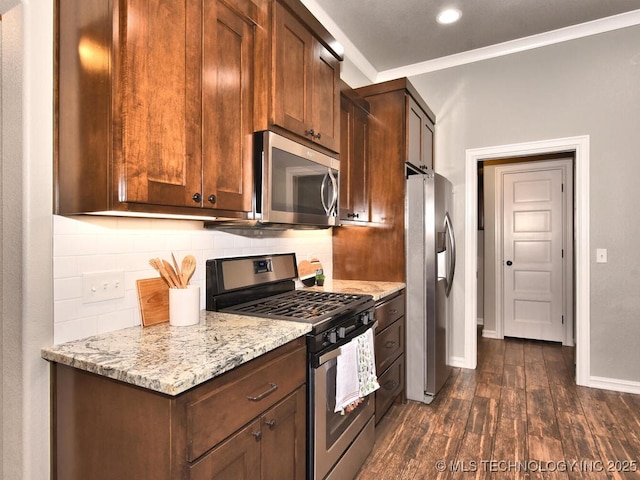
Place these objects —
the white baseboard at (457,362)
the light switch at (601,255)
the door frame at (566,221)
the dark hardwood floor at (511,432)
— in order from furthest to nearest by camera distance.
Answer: the door frame at (566,221) < the white baseboard at (457,362) < the light switch at (601,255) < the dark hardwood floor at (511,432)

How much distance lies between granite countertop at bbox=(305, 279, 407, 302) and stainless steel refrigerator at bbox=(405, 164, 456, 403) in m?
0.18

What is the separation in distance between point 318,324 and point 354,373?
1.40 ft

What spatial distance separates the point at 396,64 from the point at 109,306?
3.52m

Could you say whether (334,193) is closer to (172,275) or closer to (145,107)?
(172,275)

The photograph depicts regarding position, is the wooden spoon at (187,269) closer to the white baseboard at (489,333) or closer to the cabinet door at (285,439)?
the cabinet door at (285,439)

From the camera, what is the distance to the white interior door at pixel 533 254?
177 inches

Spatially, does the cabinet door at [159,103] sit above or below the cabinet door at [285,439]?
above

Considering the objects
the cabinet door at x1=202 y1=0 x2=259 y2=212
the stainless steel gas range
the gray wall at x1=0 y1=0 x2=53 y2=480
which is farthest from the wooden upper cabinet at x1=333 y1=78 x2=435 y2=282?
the gray wall at x1=0 y1=0 x2=53 y2=480

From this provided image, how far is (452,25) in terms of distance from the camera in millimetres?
3096

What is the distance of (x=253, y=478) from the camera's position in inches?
49.4

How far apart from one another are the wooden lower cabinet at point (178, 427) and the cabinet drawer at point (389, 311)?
3.64 ft

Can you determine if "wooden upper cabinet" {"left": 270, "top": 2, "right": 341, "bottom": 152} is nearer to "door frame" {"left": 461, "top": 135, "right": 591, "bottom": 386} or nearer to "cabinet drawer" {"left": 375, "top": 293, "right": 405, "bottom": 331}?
"cabinet drawer" {"left": 375, "top": 293, "right": 405, "bottom": 331}

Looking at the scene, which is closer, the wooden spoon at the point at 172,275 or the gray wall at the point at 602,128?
the wooden spoon at the point at 172,275

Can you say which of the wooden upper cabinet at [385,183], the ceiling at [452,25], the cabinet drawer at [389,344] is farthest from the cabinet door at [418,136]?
the cabinet drawer at [389,344]
